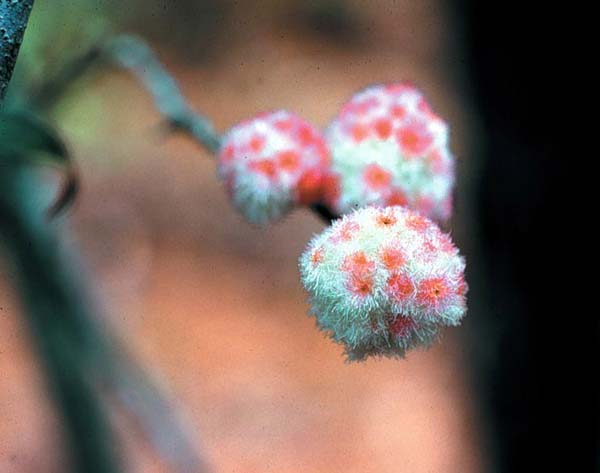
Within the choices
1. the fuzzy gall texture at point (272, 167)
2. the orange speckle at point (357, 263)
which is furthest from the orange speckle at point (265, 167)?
the orange speckle at point (357, 263)

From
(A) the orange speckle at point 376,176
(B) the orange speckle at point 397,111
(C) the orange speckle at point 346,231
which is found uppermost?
(B) the orange speckle at point 397,111

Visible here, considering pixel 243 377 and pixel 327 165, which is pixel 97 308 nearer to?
pixel 243 377

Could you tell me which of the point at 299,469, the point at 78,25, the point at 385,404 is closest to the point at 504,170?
the point at 385,404

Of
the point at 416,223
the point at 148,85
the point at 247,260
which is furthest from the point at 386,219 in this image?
the point at 247,260

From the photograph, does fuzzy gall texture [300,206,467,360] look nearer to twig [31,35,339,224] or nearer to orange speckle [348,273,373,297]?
orange speckle [348,273,373,297]

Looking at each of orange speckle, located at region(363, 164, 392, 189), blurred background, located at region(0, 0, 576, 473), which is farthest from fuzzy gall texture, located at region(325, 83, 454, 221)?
blurred background, located at region(0, 0, 576, 473)

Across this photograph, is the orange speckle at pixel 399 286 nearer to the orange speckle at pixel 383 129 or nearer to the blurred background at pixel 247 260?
the orange speckle at pixel 383 129
